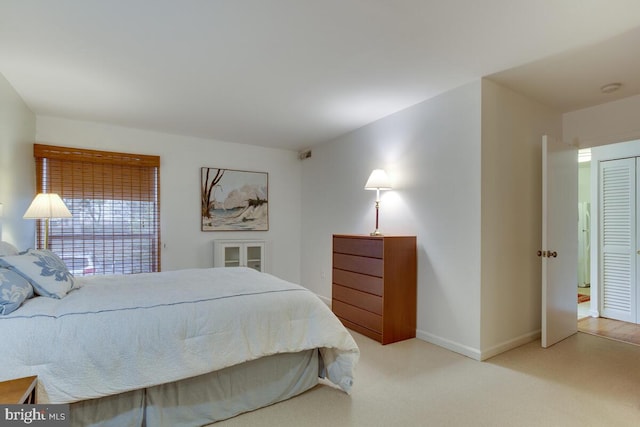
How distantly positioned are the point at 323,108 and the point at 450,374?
2699mm

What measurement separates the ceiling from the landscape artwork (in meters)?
1.34

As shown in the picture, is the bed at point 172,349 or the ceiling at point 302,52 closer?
the bed at point 172,349

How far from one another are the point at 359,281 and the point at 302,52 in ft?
7.15

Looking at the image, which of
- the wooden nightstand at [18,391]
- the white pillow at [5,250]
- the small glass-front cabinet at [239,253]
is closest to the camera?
the wooden nightstand at [18,391]

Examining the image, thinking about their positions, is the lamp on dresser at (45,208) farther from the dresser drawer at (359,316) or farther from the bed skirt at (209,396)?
the dresser drawer at (359,316)

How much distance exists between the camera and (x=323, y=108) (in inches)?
135

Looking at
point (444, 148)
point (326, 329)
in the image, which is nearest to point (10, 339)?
point (326, 329)

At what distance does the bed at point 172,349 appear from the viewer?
1.47m

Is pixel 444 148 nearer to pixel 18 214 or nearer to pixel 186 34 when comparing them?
pixel 186 34

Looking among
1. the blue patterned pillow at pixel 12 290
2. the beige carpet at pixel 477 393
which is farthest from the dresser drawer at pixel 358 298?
the blue patterned pillow at pixel 12 290

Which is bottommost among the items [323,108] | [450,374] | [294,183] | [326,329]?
[450,374]

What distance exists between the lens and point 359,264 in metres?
3.34

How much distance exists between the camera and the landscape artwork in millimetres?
4637

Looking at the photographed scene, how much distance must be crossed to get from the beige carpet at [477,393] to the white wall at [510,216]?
1.01 feet
